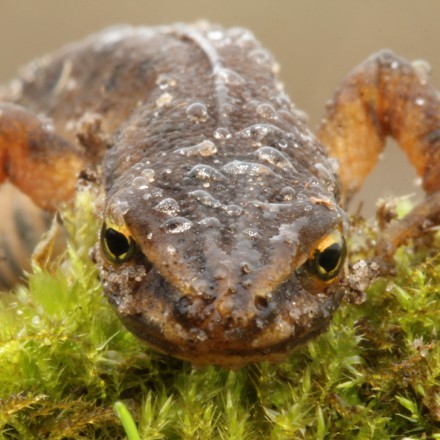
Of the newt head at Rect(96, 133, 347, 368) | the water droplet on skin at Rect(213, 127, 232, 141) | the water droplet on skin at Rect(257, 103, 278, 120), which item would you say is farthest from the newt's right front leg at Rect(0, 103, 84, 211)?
the newt head at Rect(96, 133, 347, 368)

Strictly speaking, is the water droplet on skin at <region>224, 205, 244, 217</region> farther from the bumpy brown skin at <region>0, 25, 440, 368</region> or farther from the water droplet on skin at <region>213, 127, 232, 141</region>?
the water droplet on skin at <region>213, 127, 232, 141</region>

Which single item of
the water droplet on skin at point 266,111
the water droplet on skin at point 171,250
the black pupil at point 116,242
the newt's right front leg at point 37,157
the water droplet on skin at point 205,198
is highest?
the water droplet on skin at point 266,111

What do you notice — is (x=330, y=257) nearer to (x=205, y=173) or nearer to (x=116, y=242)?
(x=205, y=173)

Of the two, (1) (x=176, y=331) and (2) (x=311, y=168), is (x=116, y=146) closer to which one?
(2) (x=311, y=168)

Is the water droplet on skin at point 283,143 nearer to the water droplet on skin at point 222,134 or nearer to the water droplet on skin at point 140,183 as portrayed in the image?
the water droplet on skin at point 222,134

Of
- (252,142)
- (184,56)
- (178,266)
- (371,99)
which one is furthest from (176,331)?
(371,99)

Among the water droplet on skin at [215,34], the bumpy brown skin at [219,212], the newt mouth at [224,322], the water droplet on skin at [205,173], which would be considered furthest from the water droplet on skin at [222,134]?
the water droplet on skin at [215,34]
